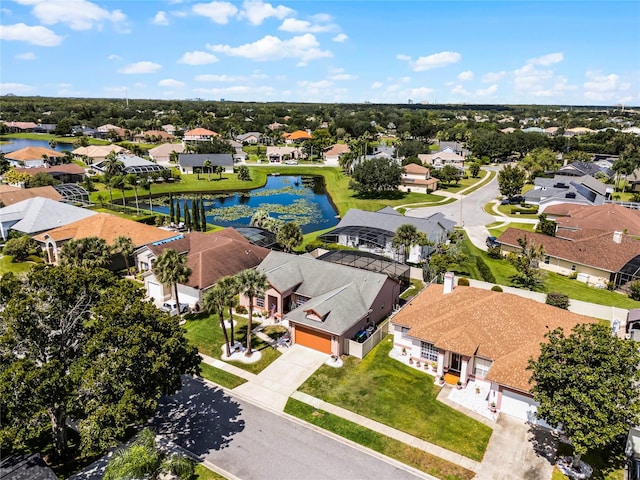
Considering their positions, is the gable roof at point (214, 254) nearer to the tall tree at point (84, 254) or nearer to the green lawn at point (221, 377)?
the tall tree at point (84, 254)

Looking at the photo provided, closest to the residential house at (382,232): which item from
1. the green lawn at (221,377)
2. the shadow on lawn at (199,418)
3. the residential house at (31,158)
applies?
the green lawn at (221,377)

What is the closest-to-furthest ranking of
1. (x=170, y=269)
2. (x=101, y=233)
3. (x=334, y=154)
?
1. (x=170, y=269)
2. (x=101, y=233)
3. (x=334, y=154)

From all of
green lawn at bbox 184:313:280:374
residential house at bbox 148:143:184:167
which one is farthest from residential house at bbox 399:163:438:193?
residential house at bbox 148:143:184:167

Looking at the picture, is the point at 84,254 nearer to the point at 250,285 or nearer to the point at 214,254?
the point at 214,254

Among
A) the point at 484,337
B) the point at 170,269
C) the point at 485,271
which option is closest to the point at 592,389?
the point at 484,337

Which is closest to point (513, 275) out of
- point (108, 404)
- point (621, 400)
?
point (621, 400)

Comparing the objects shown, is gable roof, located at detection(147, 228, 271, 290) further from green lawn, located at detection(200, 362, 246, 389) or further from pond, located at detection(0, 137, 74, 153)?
pond, located at detection(0, 137, 74, 153)
